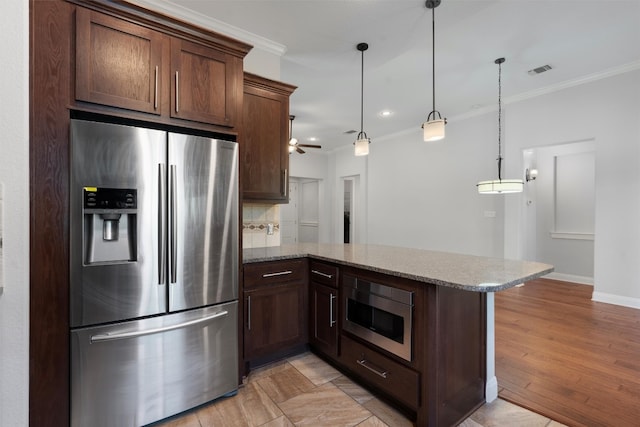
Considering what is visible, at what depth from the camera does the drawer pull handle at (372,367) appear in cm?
191

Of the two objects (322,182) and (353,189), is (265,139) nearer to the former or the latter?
(353,189)

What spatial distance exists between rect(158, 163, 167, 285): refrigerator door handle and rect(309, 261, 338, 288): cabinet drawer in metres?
1.16

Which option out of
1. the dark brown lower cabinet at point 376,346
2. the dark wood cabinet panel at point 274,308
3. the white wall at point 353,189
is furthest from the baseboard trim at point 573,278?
the dark wood cabinet panel at point 274,308

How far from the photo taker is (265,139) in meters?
2.79

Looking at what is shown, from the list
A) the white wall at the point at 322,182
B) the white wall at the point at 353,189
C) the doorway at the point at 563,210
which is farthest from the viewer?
the white wall at the point at 322,182

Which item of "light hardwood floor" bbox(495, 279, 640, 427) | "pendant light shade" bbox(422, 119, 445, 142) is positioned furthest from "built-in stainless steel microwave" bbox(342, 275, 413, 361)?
"pendant light shade" bbox(422, 119, 445, 142)

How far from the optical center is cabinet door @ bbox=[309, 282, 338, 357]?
2.32m

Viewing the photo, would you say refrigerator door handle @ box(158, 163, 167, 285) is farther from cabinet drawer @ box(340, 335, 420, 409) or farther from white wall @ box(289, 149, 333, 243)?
white wall @ box(289, 149, 333, 243)

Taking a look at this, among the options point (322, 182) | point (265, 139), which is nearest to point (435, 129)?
point (265, 139)

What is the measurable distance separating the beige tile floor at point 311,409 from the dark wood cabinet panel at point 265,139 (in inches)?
60.2

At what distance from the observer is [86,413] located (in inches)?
61.8

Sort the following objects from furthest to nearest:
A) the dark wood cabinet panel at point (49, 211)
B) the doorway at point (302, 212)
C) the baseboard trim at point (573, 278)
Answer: the doorway at point (302, 212) → the baseboard trim at point (573, 278) → the dark wood cabinet panel at point (49, 211)

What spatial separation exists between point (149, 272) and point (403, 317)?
1480 millimetres

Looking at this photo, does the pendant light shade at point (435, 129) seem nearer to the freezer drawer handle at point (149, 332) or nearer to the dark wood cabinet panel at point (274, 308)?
the dark wood cabinet panel at point (274, 308)
